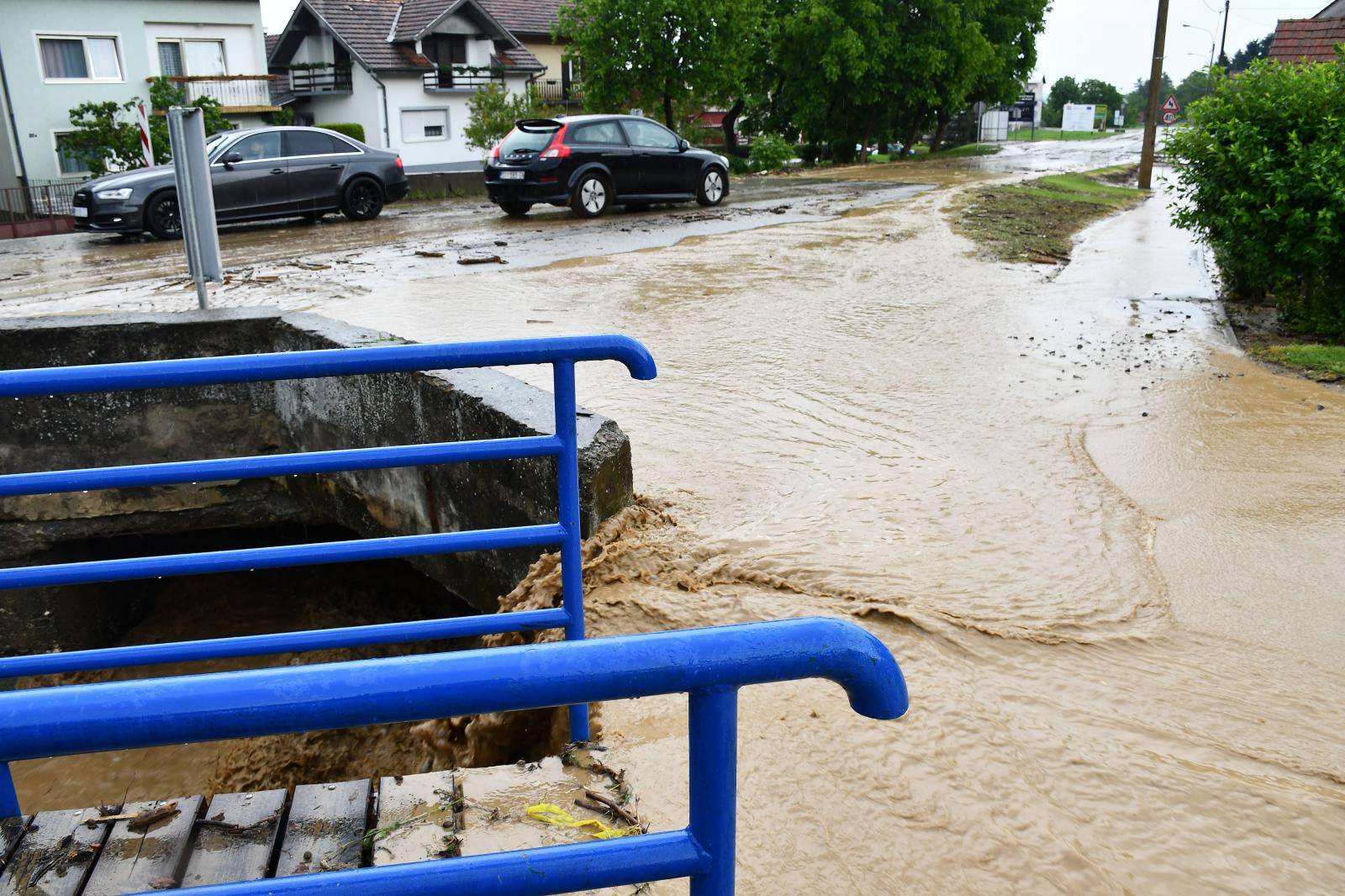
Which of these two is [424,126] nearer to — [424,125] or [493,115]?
[424,125]

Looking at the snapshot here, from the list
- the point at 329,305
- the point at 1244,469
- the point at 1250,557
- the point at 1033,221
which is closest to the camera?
the point at 1250,557

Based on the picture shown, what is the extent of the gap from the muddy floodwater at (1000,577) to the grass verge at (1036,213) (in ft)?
14.3

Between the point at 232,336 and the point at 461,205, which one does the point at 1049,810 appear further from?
the point at 461,205

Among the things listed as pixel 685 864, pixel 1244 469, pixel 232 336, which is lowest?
pixel 1244 469

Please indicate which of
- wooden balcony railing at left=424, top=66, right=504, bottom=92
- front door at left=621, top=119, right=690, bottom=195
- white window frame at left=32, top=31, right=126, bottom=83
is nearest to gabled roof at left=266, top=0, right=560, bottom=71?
wooden balcony railing at left=424, top=66, right=504, bottom=92

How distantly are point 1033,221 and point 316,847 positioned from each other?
54.7 ft

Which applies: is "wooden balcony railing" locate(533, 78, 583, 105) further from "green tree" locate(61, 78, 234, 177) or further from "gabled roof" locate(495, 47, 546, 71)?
"green tree" locate(61, 78, 234, 177)

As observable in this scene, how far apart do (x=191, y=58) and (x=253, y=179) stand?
20.9 m

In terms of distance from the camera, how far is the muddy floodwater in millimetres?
2916

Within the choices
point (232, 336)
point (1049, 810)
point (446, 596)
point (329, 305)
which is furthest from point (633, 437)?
point (329, 305)

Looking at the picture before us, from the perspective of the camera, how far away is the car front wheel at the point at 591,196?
17.2m

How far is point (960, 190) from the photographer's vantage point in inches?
854

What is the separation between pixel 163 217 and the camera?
51.1 feet

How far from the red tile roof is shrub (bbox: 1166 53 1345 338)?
17.9 m
